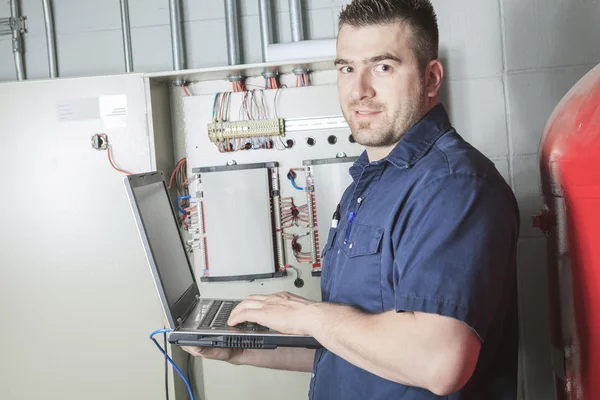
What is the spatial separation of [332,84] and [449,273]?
1.35 metres

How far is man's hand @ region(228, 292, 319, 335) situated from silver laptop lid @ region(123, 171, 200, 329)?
189 millimetres

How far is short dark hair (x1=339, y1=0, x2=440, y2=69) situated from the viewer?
1028 mm

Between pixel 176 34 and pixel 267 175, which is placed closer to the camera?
pixel 267 175

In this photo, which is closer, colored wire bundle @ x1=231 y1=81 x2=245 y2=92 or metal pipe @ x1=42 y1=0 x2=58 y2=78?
colored wire bundle @ x1=231 y1=81 x2=245 y2=92

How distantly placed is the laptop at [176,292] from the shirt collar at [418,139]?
16.6 inches

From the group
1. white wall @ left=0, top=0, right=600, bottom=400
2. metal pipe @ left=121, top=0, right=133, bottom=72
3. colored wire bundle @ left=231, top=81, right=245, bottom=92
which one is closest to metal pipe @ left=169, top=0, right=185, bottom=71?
metal pipe @ left=121, top=0, right=133, bottom=72

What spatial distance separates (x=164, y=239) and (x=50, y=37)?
5.07ft

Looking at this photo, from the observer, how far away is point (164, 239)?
1.30 m

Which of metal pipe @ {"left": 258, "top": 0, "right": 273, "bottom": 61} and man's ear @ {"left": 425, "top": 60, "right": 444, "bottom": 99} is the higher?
metal pipe @ {"left": 258, "top": 0, "right": 273, "bottom": 61}

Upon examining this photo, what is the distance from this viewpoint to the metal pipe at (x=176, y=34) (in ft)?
7.20

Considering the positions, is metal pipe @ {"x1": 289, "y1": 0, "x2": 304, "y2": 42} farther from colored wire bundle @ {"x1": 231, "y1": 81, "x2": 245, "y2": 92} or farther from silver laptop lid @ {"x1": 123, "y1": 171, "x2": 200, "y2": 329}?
silver laptop lid @ {"x1": 123, "y1": 171, "x2": 200, "y2": 329}

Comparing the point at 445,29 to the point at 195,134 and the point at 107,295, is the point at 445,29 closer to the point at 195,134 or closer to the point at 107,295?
the point at 195,134

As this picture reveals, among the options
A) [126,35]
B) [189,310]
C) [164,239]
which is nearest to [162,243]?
[164,239]

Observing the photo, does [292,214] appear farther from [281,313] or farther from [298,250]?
[281,313]
